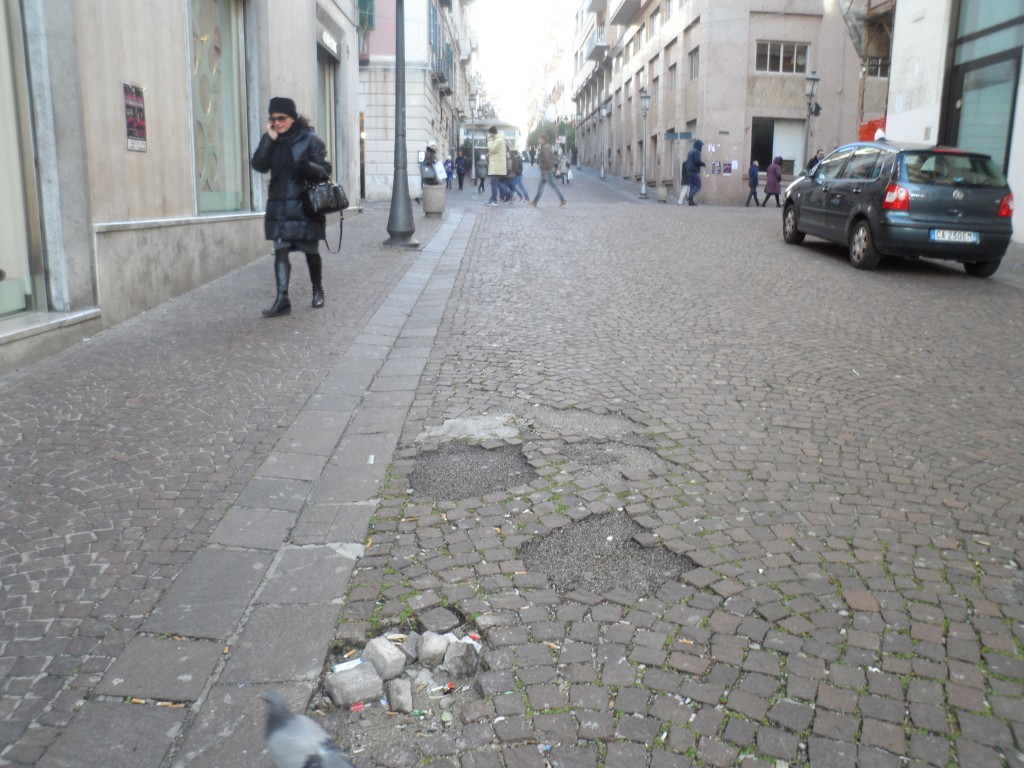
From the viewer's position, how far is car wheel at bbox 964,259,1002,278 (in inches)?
458

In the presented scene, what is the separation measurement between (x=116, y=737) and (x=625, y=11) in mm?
51059

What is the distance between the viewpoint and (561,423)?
5.19 m

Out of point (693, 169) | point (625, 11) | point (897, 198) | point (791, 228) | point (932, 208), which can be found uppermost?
point (625, 11)

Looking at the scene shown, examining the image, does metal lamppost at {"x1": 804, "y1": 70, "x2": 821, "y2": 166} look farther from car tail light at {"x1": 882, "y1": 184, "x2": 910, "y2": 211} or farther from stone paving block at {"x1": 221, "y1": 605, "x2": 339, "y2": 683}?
stone paving block at {"x1": 221, "y1": 605, "x2": 339, "y2": 683}

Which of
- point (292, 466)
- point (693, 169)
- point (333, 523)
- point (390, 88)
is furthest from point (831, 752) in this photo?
point (390, 88)

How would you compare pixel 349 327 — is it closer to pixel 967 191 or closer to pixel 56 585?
pixel 56 585

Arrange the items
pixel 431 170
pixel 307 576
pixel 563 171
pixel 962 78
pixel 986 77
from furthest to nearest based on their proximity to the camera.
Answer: pixel 563 171 → pixel 431 170 → pixel 962 78 → pixel 986 77 → pixel 307 576

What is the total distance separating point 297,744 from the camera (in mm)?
1859

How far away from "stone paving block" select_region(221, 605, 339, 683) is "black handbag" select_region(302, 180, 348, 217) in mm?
5341

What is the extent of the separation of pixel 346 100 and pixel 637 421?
55.3ft

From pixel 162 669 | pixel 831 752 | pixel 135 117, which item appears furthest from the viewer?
pixel 135 117

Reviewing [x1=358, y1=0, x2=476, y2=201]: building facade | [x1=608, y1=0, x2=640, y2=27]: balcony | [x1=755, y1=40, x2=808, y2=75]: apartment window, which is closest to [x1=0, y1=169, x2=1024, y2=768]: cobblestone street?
[x1=358, y1=0, x2=476, y2=201]: building facade

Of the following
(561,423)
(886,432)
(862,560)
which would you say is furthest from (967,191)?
(862,560)

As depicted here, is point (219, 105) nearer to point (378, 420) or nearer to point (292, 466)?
point (378, 420)
